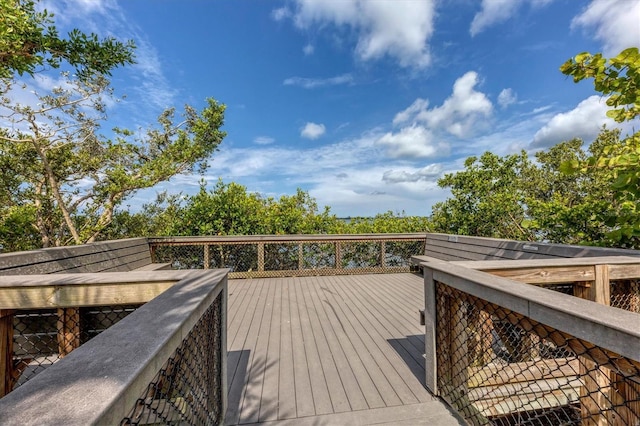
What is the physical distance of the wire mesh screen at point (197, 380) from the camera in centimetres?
108

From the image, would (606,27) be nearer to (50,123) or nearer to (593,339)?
(593,339)

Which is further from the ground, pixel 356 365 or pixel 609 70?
pixel 609 70

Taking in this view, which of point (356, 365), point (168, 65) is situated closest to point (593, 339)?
point (356, 365)

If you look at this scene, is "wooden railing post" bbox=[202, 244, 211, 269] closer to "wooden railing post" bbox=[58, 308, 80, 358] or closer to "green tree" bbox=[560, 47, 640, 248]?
"wooden railing post" bbox=[58, 308, 80, 358]

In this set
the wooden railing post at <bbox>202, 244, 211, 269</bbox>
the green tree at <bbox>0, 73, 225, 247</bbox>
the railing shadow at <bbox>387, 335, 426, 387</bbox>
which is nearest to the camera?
the railing shadow at <bbox>387, 335, 426, 387</bbox>

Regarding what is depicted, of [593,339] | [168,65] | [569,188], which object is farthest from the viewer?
[569,188]

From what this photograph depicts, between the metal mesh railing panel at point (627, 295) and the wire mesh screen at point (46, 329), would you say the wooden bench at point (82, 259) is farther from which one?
the metal mesh railing panel at point (627, 295)

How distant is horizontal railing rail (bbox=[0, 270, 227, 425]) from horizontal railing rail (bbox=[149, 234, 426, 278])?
398 cm

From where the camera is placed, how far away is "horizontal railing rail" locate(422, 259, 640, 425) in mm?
997

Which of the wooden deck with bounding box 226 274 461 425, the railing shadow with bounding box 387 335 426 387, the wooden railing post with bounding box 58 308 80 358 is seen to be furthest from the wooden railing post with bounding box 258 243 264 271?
the wooden railing post with bounding box 58 308 80 358

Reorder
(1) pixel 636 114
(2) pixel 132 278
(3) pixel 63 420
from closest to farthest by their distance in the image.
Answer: (3) pixel 63 420 < (2) pixel 132 278 < (1) pixel 636 114

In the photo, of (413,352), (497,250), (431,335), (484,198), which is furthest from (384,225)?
(431,335)

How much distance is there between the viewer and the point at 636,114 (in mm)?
2119

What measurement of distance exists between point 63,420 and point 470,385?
2303 millimetres
